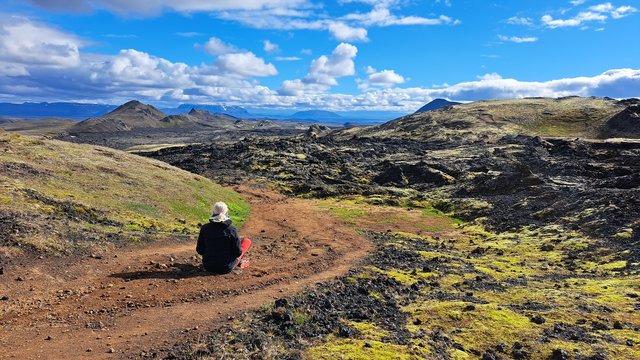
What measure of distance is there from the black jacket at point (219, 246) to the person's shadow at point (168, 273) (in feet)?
1.85

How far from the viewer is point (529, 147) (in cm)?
8162

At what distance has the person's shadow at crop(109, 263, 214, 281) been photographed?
677 inches

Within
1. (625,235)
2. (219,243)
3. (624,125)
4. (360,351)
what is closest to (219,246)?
(219,243)

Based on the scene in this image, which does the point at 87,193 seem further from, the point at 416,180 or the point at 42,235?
the point at 416,180

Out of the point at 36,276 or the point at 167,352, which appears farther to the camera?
the point at 36,276

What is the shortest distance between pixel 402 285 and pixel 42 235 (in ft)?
53.9

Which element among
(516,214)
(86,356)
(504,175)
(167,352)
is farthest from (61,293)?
(504,175)

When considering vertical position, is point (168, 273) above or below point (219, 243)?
below

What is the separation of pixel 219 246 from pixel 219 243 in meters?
0.19

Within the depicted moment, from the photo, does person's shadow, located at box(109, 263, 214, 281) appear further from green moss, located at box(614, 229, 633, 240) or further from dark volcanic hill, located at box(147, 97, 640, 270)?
green moss, located at box(614, 229, 633, 240)

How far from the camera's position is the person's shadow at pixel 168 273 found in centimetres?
1720

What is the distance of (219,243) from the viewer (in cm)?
1739

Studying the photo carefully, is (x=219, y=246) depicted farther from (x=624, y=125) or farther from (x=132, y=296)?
(x=624, y=125)

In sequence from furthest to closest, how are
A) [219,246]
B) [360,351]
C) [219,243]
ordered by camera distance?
[219,246]
[219,243]
[360,351]
